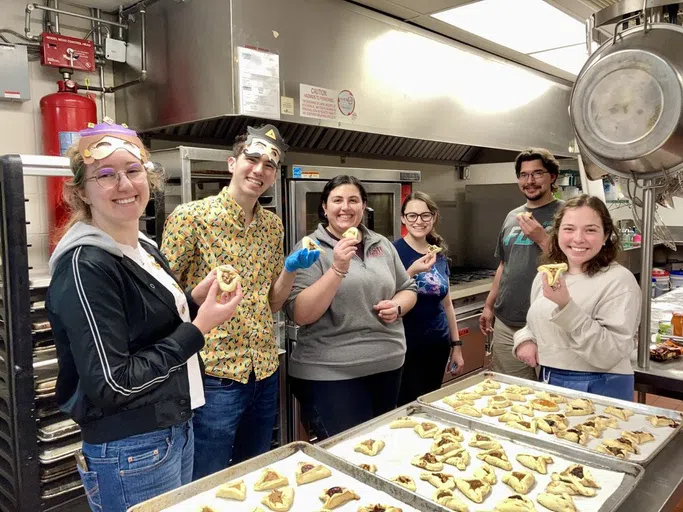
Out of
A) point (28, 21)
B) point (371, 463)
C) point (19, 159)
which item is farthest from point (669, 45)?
point (28, 21)

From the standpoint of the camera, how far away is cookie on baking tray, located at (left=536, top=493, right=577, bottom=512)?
1.32 metres

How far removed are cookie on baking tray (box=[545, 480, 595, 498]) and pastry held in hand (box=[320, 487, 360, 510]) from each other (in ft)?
1.71

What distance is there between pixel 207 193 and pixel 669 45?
7.09 feet

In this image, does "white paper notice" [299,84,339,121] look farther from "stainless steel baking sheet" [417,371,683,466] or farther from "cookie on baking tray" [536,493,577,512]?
"cookie on baking tray" [536,493,577,512]

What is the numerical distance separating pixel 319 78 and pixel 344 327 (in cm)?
168

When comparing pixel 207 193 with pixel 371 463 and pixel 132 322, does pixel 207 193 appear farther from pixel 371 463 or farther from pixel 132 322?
pixel 371 463

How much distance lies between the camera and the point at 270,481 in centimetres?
142

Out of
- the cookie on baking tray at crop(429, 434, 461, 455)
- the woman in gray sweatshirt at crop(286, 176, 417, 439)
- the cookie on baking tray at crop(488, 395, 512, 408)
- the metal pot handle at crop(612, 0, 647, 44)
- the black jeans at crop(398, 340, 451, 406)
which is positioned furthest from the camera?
the black jeans at crop(398, 340, 451, 406)

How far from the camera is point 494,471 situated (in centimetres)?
152

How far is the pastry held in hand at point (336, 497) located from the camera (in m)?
1.34

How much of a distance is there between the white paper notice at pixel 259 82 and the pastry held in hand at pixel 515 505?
2.17 meters

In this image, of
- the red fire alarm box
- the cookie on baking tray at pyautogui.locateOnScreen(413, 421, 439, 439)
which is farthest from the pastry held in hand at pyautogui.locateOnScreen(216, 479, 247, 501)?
the red fire alarm box

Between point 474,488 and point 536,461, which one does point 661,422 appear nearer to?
point 536,461

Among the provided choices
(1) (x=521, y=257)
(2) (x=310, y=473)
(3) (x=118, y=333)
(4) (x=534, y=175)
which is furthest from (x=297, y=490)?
(4) (x=534, y=175)
